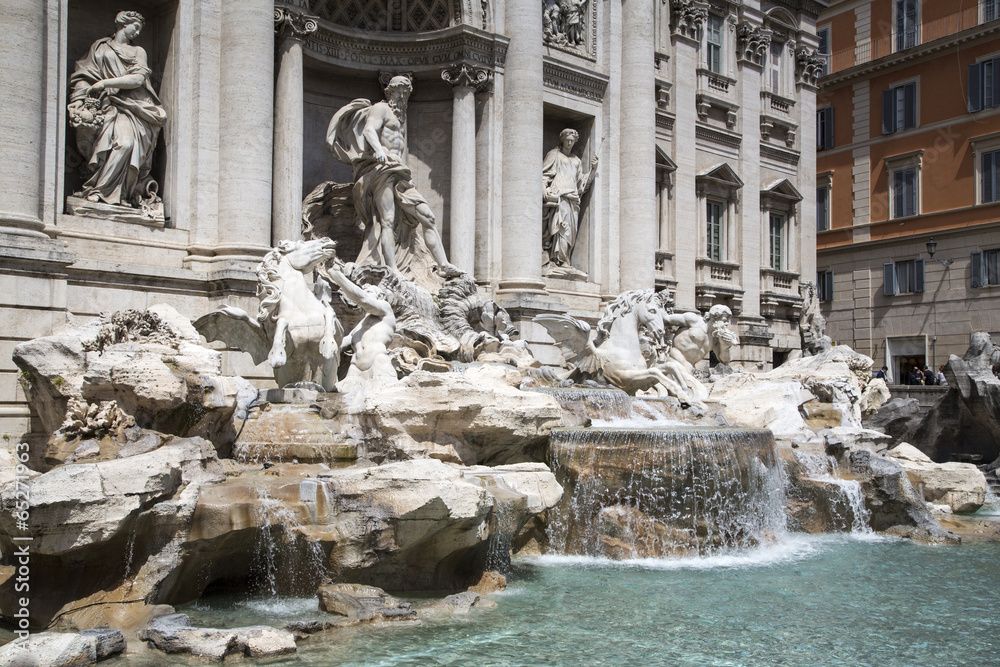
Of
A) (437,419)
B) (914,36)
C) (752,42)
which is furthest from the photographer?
(914,36)

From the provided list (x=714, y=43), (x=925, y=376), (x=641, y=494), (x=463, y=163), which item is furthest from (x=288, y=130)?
(x=925, y=376)

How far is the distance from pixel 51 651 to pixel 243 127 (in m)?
8.81

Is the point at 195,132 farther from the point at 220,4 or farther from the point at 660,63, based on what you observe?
the point at 660,63

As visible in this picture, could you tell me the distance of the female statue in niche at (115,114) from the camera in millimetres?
12492

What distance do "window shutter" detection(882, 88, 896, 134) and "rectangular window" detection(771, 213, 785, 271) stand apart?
22.5 ft

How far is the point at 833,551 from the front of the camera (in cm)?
1038

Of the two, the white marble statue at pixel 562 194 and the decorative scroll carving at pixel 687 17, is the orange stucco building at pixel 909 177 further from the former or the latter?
the white marble statue at pixel 562 194

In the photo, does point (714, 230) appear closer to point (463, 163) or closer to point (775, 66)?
point (775, 66)

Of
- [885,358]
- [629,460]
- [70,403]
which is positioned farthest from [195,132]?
[885,358]

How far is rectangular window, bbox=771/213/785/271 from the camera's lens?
25.2 m

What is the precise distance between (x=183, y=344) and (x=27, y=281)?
3.27 metres

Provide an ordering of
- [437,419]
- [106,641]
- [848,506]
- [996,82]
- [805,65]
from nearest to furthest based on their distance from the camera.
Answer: [106,641] < [437,419] < [848,506] < [805,65] < [996,82]

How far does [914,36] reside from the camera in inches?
1137

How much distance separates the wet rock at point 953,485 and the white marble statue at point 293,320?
815 cm
